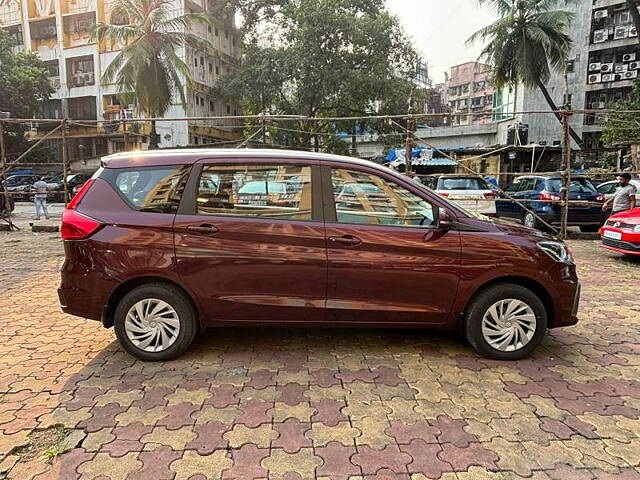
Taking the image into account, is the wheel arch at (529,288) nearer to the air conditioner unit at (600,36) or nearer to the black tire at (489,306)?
the black tire at (489,306)

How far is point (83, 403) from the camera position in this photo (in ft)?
10.1

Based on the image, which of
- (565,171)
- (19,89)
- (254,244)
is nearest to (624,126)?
(565,171)

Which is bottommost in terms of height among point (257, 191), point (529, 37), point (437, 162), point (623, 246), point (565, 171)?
point (623, 246)

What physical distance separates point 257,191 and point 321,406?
5.38 ft

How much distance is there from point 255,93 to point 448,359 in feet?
81.7

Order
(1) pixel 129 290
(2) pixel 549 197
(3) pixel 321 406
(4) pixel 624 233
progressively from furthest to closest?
1. (2) pixel 549 197
2. (4) pixel 624 233
3. (1) pixel 129 290
4. (3) pixel 321 406

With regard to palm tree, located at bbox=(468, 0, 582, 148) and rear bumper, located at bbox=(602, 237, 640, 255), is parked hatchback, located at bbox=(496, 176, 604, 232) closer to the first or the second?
rear bumper, located at bbox=(602, 237, 640, 255)

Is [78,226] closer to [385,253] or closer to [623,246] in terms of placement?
[385,253]

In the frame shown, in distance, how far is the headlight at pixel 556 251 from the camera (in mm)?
3656

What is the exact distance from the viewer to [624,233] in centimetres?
756

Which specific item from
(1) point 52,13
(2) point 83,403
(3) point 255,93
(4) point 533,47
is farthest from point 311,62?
(2) point 83,403

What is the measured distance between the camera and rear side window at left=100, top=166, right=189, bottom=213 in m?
3.58

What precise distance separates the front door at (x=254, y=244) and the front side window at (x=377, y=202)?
0.70 feet

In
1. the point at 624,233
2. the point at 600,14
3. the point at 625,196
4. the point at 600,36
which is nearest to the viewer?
the point at 624,233
